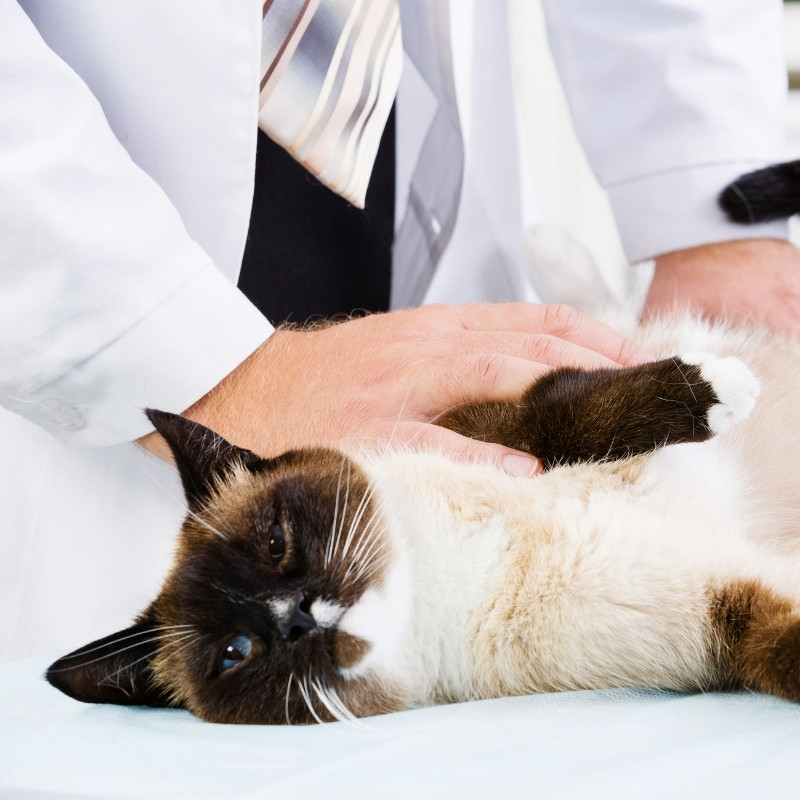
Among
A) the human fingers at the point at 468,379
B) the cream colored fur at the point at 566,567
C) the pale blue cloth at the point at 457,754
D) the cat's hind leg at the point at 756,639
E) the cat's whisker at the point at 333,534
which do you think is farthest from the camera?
the human fingers at the point at 468,379

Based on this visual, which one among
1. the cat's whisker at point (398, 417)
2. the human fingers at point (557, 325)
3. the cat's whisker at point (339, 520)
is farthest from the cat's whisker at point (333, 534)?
the human fingers at point (557, 325)

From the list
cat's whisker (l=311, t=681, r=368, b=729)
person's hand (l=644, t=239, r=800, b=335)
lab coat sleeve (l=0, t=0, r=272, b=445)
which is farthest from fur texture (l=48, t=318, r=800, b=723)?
person's hand (l=644, t=239, r=800, b=335)

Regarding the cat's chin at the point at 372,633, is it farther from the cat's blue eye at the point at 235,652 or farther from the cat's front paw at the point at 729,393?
the cat's front paw at the point at 729,393

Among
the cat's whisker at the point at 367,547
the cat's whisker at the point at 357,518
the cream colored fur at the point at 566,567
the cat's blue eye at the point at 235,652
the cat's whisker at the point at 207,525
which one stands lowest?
the cream colored fur at the point at 566,567

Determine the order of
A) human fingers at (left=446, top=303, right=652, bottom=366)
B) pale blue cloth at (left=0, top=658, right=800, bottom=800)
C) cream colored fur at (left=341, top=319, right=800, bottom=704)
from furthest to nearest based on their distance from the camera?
human fingers at (left=446, top=303, right=652, bottom=366)
cream colored fur at (left=341, top=319, right=800, bottom=704)
pale blue cloth at (left=0, top=658, right=800, bottom=800)

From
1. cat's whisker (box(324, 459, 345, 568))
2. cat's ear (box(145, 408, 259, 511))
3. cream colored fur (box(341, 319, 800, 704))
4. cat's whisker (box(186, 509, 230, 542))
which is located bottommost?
cream colored fur (box(341, 319, 800, 704))

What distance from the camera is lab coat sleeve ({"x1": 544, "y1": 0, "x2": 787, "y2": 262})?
4.94ft

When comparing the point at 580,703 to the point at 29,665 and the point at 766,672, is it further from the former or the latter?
the point at 29,665

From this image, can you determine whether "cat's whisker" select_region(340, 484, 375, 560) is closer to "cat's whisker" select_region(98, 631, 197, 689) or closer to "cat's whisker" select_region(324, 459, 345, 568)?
"cat's whisker" select_region(324, 459, 345, 568)

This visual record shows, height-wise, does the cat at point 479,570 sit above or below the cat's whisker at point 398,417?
below

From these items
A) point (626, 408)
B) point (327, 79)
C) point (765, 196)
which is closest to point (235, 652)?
point (626, 408)

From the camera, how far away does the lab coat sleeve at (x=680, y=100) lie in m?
1.51

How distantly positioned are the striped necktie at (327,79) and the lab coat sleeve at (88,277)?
245mm

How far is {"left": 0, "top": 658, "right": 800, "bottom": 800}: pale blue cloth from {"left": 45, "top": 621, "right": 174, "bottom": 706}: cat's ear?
0.17 feet
